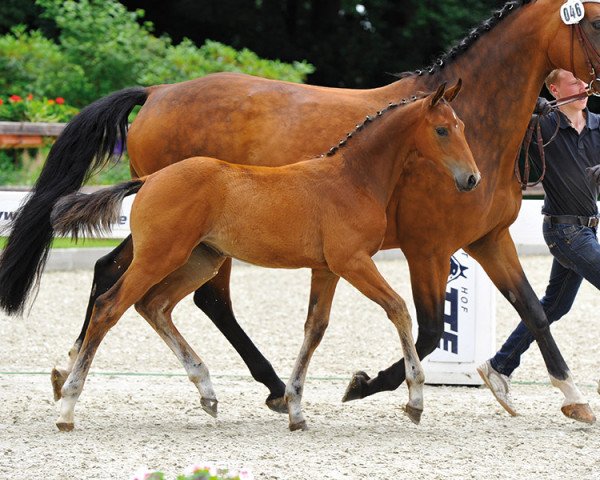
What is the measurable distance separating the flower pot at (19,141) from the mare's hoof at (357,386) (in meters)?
9.11

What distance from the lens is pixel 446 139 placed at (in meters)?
5.19

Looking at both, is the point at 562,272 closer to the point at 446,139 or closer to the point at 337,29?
the point at 446,139

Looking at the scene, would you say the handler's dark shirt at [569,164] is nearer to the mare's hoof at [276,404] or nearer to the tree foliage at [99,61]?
the mare's hoof at [276,404]

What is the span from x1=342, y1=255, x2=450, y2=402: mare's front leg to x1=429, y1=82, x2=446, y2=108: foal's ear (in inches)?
32.6

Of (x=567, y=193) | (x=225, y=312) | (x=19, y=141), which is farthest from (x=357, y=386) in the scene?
(x=19, y=141)

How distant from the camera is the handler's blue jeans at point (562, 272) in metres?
5.84

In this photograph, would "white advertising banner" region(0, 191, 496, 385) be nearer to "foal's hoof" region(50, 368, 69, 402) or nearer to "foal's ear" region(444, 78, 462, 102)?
"foal's ear" region(444, 78, 462, 102)

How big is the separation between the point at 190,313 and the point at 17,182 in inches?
181

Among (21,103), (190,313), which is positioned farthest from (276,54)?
(190,313)

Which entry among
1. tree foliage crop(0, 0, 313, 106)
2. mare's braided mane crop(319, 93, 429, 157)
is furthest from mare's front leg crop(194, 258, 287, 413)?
tree foliage crop(0, 0, 313, 106)

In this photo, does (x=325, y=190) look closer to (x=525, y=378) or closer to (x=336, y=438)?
(x=336, y=438)

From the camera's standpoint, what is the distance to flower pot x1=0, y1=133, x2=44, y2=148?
13899 millimetres

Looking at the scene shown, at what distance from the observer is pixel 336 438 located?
5.29 m

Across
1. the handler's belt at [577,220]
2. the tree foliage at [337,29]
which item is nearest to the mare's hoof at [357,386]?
the handler's belt at [577,220]
